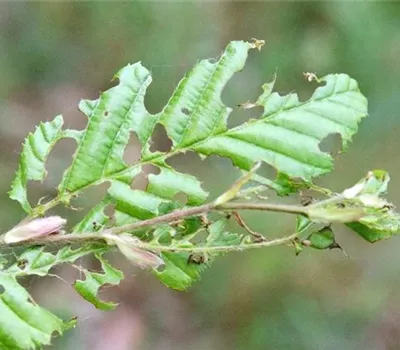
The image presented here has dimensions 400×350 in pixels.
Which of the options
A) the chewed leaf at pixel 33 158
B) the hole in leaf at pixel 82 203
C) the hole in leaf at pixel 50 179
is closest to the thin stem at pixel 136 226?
the chewed leaf at pixel 33 158

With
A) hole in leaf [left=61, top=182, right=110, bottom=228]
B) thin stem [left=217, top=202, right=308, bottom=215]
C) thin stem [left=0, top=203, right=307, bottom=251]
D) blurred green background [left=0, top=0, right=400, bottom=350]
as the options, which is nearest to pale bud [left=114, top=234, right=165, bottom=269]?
thin stem [left=0, top=203, right=307, bottom=251]

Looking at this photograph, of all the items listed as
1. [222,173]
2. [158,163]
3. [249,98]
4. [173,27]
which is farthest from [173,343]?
[158,163]

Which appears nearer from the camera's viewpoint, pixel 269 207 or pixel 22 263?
pixel 269 207

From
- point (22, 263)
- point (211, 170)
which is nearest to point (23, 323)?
point (22, 263)

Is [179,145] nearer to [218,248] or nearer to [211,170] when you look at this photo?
[218,248]

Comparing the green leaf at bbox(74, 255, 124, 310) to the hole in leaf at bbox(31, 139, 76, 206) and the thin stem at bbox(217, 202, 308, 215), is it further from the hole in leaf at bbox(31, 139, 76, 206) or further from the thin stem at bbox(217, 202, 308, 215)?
the hole in leaf at bbox(31, 139, 76, 206)

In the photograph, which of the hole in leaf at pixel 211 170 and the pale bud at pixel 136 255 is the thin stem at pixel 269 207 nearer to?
the pale bud at pixel 136 255
